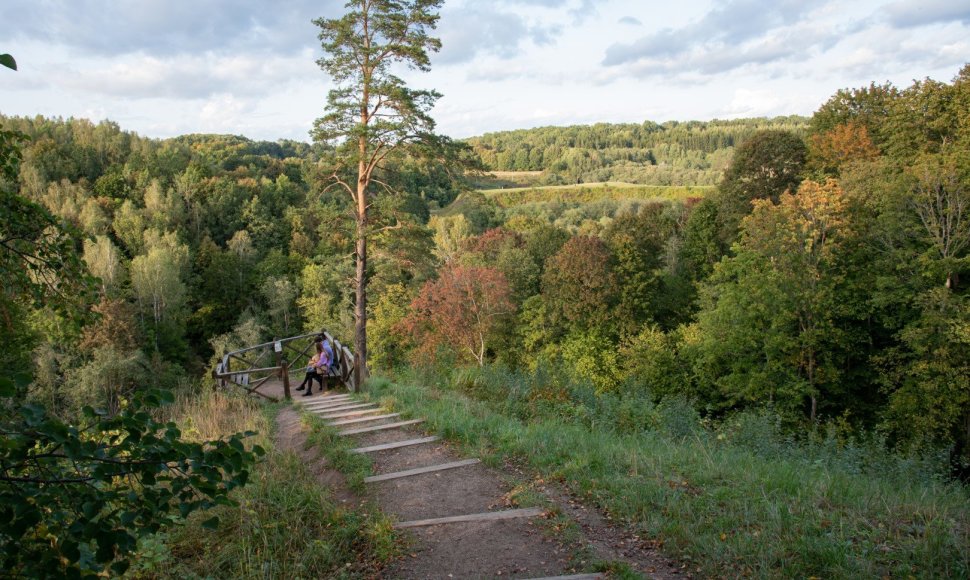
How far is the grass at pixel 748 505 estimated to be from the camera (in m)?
3.69

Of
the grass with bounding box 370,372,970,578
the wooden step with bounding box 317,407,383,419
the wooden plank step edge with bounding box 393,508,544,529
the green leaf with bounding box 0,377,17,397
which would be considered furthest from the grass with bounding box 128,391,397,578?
the wooden step with bounding box 317,407,383,419

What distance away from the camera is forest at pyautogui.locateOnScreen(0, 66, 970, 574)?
9.05 m

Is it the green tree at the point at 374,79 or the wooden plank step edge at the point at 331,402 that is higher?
the green tree at the point at 374,79

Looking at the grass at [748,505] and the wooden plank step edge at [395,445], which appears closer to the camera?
the grass at [748,505]

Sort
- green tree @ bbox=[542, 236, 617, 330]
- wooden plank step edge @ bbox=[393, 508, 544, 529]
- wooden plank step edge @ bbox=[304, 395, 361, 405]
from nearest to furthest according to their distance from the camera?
wooden plank step edge @ bbox=[393, 508, 544, 529] → wooden plank step edge @ bbox=[304, 395, 361, 405] → green tree @ bbox=[542, 236, 617, 330]

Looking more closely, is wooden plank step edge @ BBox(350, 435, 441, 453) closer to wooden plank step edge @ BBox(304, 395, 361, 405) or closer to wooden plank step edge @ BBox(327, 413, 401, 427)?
wooden plank step edge @ BBox(327, 413, 401, 427)

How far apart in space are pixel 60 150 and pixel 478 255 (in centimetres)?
Answer: 4532

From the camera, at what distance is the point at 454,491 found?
562 cm

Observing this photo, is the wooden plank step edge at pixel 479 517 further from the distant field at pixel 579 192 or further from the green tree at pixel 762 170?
the distant field at pixel 579 192

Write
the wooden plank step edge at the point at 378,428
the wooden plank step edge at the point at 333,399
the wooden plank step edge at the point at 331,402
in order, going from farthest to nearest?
the wooden plank step edge at the point at 333,399
the wooden plank step edge at the point at 331,402
the wooden plank step edge at the point at 378,428

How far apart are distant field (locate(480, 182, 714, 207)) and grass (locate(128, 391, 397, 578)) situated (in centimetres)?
7226

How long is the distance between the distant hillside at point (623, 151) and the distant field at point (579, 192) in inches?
119

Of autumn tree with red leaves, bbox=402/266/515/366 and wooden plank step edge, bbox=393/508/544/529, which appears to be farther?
autumn tree with red leaves, bbox=402/266/515/366

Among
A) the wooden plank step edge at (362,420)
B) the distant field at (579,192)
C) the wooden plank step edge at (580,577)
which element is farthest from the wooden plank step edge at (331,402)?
the distant field at (579,192)
